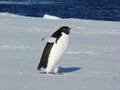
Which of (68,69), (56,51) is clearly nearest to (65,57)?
(68,69)

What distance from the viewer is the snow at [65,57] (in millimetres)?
7254

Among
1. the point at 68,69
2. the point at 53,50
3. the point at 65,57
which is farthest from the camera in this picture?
the point at 65,57

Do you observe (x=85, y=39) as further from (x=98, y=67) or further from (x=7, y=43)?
(x=98, y=67)

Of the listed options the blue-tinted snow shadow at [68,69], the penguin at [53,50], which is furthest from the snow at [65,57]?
the penguin at [53,50]

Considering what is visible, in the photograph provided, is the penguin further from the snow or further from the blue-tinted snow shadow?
the blue-tinted snow shadow

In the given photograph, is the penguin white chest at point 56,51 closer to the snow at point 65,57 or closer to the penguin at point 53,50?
the penguin at point 53,50

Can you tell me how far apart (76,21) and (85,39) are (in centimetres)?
425

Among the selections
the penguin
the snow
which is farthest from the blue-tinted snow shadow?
the penguin

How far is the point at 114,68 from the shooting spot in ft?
29.2

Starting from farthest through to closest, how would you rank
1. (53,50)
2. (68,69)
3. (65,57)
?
(65,57), (68,69), (53,50)

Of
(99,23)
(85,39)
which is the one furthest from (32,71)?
(99,23)

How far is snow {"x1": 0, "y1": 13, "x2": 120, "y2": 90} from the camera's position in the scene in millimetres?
7254

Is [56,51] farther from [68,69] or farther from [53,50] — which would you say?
[68,69]

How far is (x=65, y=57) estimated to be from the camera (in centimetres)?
995
